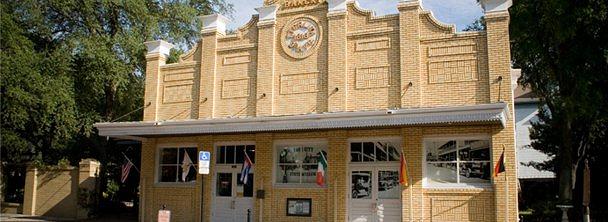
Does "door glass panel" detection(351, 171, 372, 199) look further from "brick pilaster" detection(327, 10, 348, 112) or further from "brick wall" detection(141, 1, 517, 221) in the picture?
"brick pilaster" detection(327, 10, 348, 112)

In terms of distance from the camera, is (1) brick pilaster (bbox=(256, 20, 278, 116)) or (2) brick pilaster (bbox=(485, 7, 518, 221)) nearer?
(2) brick pilaster (bbox=(485, 7, 518, 221))

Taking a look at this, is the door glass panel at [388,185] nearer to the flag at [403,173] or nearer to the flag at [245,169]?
the flag at [403,173]

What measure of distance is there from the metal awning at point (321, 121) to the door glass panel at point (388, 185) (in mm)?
2137

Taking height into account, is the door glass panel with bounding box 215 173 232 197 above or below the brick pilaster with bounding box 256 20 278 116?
below

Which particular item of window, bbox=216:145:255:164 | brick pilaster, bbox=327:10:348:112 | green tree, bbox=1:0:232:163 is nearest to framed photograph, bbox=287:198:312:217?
window, bbox=216:145:255:164

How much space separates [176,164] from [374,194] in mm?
7693

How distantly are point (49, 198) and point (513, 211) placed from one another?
18691 mm

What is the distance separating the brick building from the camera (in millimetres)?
16312

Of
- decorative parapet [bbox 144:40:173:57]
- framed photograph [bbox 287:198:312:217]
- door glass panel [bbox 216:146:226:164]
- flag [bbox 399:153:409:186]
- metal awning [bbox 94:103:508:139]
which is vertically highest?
decorative parapet [bbox 144:40:173:57]

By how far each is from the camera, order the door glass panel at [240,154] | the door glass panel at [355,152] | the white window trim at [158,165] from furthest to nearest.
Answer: the white window trim at [158,165] < the door glass panel at [240,154] < the door glass panel at [355,152]

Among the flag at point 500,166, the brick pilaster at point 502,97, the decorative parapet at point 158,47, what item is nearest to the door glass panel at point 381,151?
the brick pilaster at point 502,97

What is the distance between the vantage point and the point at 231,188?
19828 mm

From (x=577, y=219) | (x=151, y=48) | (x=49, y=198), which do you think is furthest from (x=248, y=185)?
(x=577, y=219)

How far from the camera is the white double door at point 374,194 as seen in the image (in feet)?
56.7
